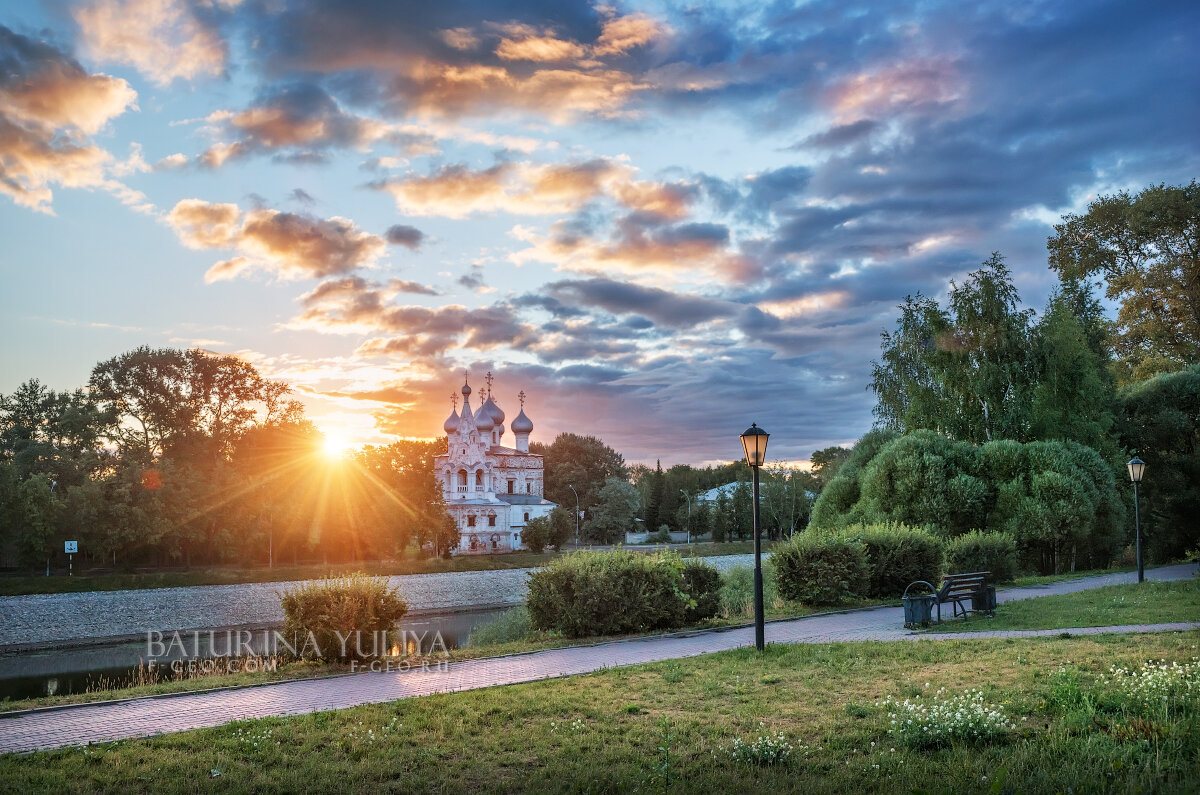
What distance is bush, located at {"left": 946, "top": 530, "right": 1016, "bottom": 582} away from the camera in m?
20.5

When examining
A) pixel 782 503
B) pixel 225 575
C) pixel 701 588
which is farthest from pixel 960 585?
pixel 782 503

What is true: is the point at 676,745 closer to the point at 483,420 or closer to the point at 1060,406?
the point at 1060,406

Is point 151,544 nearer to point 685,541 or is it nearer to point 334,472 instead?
point 334,472

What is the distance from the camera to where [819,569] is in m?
16.8

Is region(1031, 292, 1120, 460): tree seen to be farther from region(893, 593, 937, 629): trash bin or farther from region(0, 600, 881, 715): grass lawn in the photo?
region(0, 600, 881, 715): grass lawn

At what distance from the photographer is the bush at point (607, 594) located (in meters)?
13.3

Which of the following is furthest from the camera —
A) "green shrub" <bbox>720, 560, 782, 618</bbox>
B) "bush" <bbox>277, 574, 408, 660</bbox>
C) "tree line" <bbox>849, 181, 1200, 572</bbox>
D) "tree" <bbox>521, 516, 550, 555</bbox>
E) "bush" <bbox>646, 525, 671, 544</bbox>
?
"bush" <bbox>646, 525, 671, 544</bbox>

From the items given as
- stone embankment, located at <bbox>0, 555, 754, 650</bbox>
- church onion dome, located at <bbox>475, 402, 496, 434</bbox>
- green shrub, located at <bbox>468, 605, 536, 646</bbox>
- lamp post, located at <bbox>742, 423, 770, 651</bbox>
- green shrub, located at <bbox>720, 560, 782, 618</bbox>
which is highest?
church onion dome, located at <bbox>475, 402, 496, 434</bbox>

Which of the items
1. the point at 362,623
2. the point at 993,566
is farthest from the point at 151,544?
the point at 993,566

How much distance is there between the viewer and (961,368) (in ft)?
98.5

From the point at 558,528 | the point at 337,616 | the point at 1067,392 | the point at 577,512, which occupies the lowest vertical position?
the point at 558,528

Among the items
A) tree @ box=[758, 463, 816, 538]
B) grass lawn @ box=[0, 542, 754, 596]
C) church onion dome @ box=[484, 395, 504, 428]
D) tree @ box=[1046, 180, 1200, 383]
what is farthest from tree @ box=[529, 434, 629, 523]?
tree @ box=[1046, 180, 1200, 383]

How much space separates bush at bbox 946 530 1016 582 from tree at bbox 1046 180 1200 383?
20174 millimetres

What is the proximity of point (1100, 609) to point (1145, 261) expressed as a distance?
28856mm
